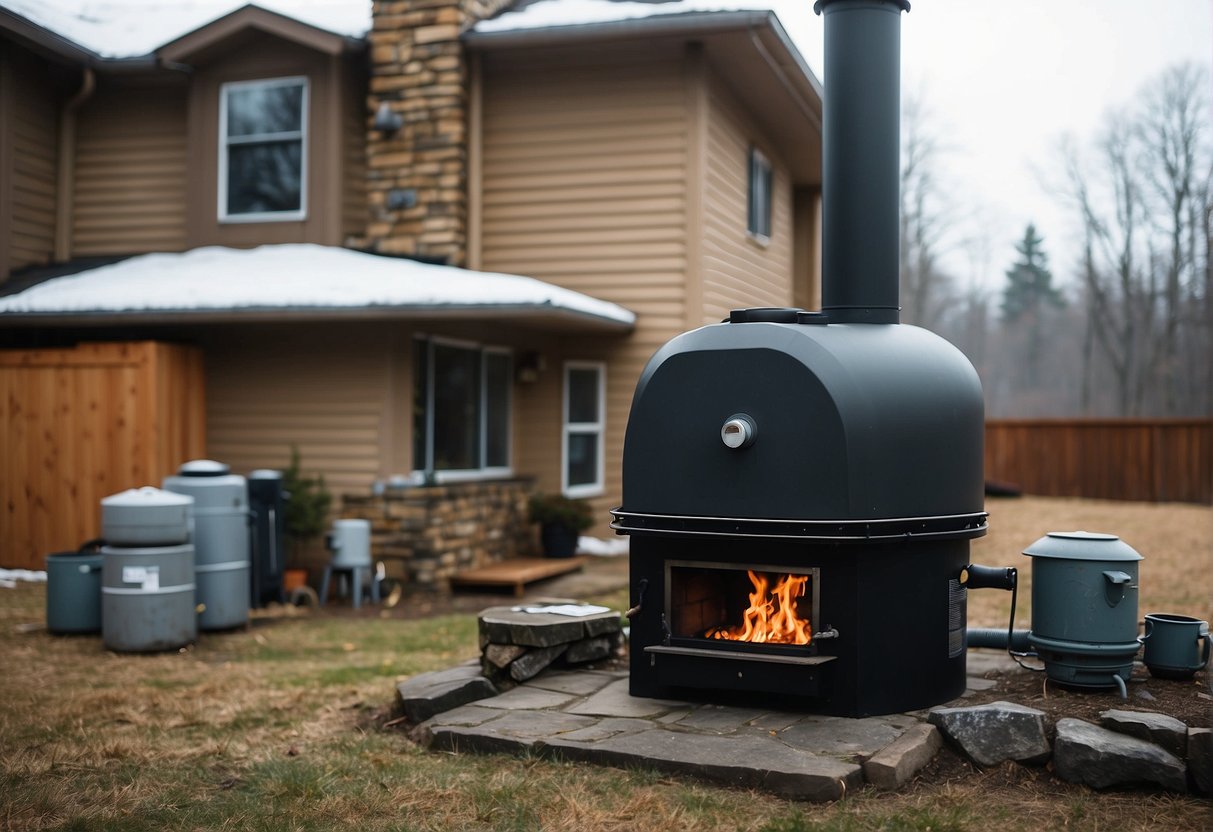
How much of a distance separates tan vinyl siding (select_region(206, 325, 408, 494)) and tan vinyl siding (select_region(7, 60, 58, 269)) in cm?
300

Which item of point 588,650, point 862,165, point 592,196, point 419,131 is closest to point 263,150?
point 419,131

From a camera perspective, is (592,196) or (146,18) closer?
(592,196)

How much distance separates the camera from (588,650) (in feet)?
17.8

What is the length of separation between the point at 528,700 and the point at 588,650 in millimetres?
639

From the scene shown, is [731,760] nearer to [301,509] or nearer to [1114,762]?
[1114,762]

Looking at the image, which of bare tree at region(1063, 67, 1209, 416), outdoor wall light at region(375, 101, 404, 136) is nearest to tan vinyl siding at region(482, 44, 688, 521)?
outdoor wall light at region(375, 101, 404, 136)

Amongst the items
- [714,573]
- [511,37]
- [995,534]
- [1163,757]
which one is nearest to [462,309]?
[511,37]

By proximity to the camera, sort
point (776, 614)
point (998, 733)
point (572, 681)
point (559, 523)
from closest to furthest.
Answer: point (998, 733) < point (776, 614) < point (572, 681) < point (559, 523)

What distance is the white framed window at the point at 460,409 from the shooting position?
962 centimetres

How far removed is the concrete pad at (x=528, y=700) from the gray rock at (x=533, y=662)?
114 millimetres

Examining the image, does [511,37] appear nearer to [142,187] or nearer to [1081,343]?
[142,187]

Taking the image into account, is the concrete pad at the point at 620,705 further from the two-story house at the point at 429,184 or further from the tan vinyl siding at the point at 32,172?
the tan vinyl siding at the point at 32,172

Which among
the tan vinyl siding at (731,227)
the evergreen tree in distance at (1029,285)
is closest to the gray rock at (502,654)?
the tan vinyl siding at (731,227)

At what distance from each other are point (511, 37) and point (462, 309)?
130 inches
